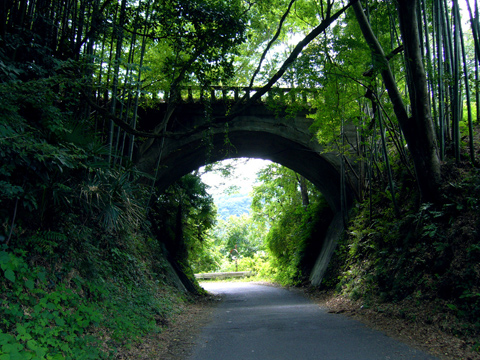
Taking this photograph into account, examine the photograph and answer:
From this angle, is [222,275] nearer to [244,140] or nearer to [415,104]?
[244,140]

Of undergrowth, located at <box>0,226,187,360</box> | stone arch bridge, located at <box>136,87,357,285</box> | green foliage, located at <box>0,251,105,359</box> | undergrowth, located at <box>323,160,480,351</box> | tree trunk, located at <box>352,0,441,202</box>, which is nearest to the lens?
green foliage, located at <box>0,251,105,359</box>

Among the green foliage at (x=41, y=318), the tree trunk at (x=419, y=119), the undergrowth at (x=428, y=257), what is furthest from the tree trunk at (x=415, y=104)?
the green foliage at (x=41, y=318)

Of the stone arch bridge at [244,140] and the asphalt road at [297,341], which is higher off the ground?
the stone arch bridge at [244,140]

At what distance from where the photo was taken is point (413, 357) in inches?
138

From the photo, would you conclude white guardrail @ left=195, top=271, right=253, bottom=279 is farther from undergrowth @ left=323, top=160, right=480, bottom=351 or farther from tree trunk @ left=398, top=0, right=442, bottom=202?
tree trunk @ left=398, top=0, right=442, bottom=202

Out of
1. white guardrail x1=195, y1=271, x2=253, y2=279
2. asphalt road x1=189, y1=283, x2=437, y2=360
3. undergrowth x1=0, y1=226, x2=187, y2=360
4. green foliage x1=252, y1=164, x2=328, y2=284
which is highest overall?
green foliage x1=252, y1=164, x2=328, y2=284

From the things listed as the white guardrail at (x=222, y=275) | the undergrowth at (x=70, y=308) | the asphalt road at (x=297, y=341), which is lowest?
the white guardrail at (x=222, y=275)

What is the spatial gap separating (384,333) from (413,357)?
3.64ft

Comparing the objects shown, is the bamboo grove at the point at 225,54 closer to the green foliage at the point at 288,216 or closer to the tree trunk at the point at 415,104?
the tree trunk at the point at 415,104

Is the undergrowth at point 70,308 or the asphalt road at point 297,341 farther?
the asphalt road at point 297,341

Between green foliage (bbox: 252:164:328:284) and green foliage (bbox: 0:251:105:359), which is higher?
green foliage (bbox: 252:164:328:284)

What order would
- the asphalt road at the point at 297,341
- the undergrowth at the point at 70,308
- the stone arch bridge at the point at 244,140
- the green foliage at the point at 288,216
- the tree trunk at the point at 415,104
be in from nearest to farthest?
1. the undergrowth at the point at 70,308
2. the asphalt road at the point at 297,341
3. the tree trunk at the point at 415,104
4. the stone arch bridge at the point at 244,140
5. the green foliage at the point at 288,216

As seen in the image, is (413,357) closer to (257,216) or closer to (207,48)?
(207,48)

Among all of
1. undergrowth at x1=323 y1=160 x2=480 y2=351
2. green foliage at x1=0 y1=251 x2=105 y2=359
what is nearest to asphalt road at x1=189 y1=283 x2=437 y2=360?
undergrowth at x1=323 y1=160 x2=480 y2=351
